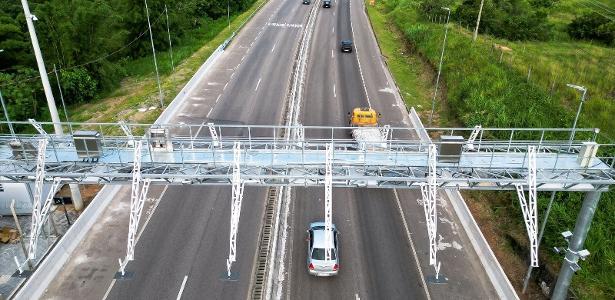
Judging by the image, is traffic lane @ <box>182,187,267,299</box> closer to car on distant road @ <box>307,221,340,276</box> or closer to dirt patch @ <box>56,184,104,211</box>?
car on distant road @ <box>307,221,340,276</box>

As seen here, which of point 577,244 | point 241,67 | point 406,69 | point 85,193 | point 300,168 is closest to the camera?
point 300,168

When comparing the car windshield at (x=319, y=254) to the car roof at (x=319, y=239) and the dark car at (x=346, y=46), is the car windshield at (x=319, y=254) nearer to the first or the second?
the car roof at (x=319, y=239)

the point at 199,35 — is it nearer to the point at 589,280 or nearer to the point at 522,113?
the point at 522,113

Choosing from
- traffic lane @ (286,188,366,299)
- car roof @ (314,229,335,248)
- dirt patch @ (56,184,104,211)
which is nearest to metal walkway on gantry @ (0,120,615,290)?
car roof @ (314,229,335,248)

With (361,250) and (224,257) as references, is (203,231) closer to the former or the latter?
(224,257)

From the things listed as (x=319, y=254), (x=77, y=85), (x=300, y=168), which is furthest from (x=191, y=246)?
(x=77, y=85)
